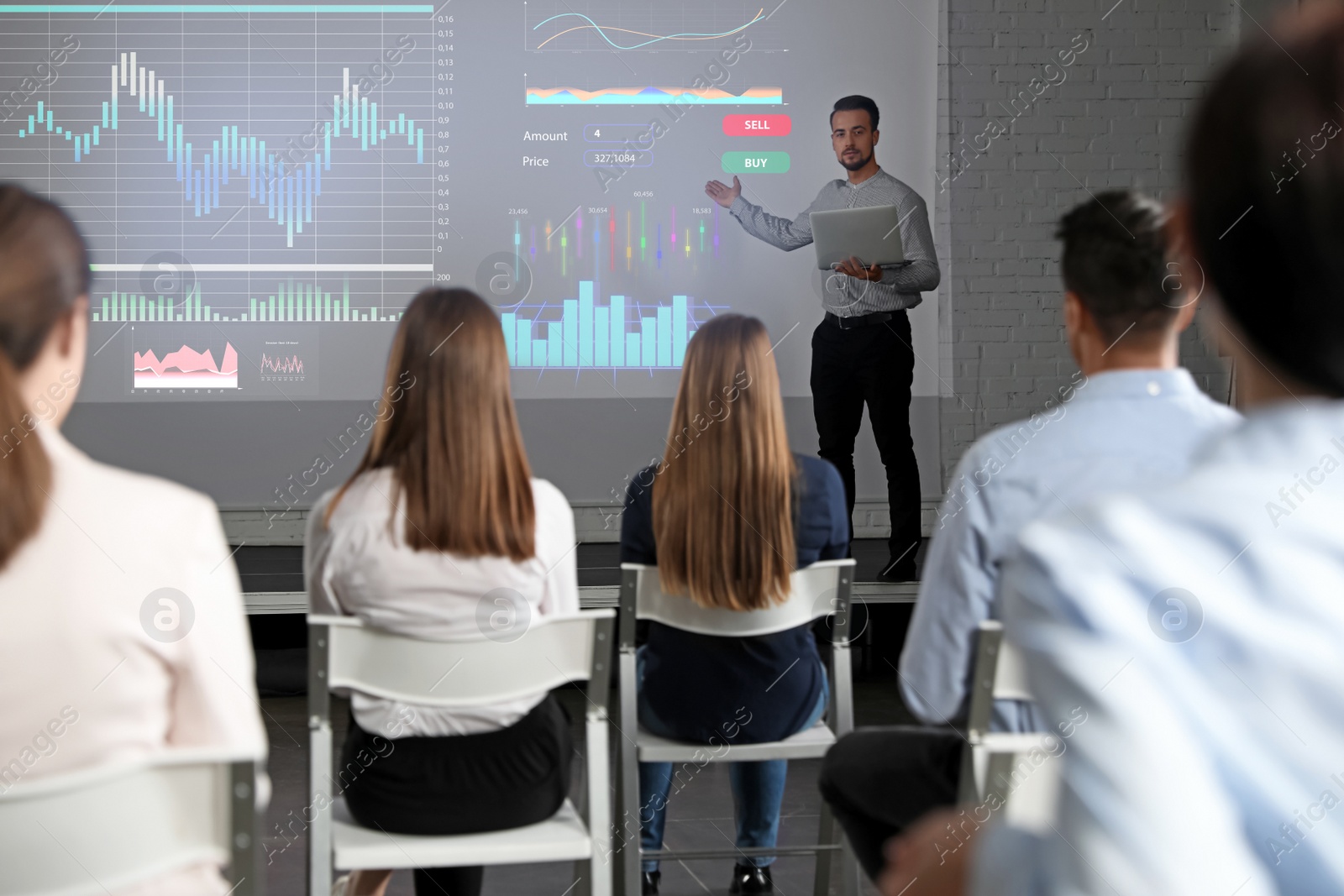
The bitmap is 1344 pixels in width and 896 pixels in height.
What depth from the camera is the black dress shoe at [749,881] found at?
2270 millimetres

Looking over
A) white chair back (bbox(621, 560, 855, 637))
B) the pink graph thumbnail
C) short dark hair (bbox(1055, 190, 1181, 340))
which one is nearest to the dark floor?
white chair back (bbox(621, 560, 855, 637))

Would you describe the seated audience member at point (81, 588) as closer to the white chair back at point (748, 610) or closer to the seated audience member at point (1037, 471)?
the seated audience member at point (1037, 471)

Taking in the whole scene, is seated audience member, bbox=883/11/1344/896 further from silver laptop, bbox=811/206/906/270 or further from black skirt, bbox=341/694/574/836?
silver laptop, bbox=811/206/906/270

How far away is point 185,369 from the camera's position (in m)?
4.63

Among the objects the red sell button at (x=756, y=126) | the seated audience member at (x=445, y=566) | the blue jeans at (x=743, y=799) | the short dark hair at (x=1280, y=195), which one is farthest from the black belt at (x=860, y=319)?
the short dark hair at (x=1280, y=195)

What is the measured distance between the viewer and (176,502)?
1020 millimetres

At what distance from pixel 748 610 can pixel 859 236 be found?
8.47 ft

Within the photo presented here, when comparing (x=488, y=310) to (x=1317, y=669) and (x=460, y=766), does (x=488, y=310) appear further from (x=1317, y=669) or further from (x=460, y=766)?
(x=1317, y=669)

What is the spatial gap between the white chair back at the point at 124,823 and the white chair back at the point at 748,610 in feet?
3.42

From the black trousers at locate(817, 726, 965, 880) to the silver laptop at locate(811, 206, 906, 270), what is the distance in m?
3.00

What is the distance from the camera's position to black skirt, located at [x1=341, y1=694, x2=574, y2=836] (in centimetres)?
156

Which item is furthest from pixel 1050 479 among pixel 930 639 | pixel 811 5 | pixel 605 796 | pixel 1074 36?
pixel 1074 36

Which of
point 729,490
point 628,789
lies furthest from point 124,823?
point 729,490

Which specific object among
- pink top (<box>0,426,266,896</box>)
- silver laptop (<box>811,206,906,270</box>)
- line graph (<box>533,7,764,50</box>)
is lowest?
pink top (<box>0,426,266,896</box>)
